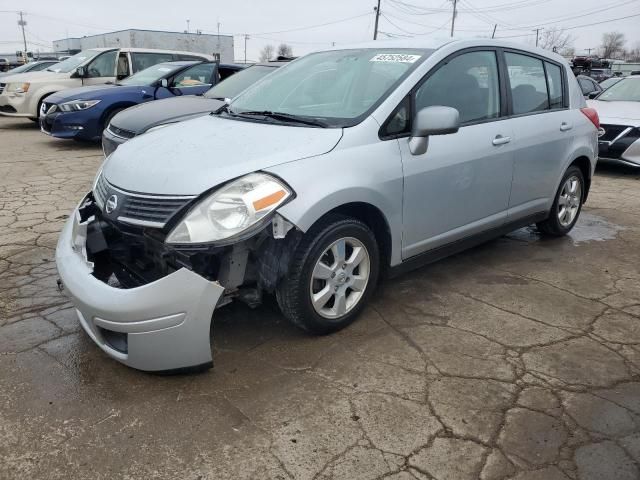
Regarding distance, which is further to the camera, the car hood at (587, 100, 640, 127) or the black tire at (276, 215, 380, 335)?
the car hood at (587, 100, 640, 127)

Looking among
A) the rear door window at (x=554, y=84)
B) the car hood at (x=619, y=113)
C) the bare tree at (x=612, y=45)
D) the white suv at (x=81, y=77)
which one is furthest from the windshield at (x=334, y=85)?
the bare tree at (x=612, y=45)

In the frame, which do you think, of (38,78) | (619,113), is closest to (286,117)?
(619,113)

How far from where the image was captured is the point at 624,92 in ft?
30.5

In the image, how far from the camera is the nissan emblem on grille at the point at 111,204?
2.78m

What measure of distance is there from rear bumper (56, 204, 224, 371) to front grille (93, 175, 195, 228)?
31cm

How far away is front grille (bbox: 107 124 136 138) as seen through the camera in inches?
232

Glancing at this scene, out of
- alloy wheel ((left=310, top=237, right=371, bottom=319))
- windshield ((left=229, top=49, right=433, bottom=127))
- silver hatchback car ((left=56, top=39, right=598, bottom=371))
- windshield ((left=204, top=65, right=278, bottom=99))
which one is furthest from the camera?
windshield ((left=204, top=65, right=278, bottom=99))

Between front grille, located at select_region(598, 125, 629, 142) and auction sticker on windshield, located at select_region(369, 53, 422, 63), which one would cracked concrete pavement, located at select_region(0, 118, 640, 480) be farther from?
front grille, located at select_region(598, 125, 629, 142)

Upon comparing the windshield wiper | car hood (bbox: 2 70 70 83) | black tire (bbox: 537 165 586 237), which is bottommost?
black tire (bbox: 537 165 586 237)

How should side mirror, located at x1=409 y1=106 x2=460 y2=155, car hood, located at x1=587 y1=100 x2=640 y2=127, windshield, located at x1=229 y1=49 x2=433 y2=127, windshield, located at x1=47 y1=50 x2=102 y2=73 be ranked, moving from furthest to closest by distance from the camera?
windshield, located at x1=47 y1=50 x2=102 y2=73
car hood, located at x1=587 y1=100 x2=640 y2=127
windshield, located at x1=229 y1=49 x2=433 y2=127
side mirror, located at x1=409 y1=106 x2=460 y2=155

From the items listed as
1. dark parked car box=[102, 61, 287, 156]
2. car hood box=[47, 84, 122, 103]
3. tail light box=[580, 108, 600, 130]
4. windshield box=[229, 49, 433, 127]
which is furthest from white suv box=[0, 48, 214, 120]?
tail light box=[580, 108, 600, 130]

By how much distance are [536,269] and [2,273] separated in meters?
4.13

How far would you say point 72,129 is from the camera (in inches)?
352

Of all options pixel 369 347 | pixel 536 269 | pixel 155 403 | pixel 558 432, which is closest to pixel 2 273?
pixel 155 403
